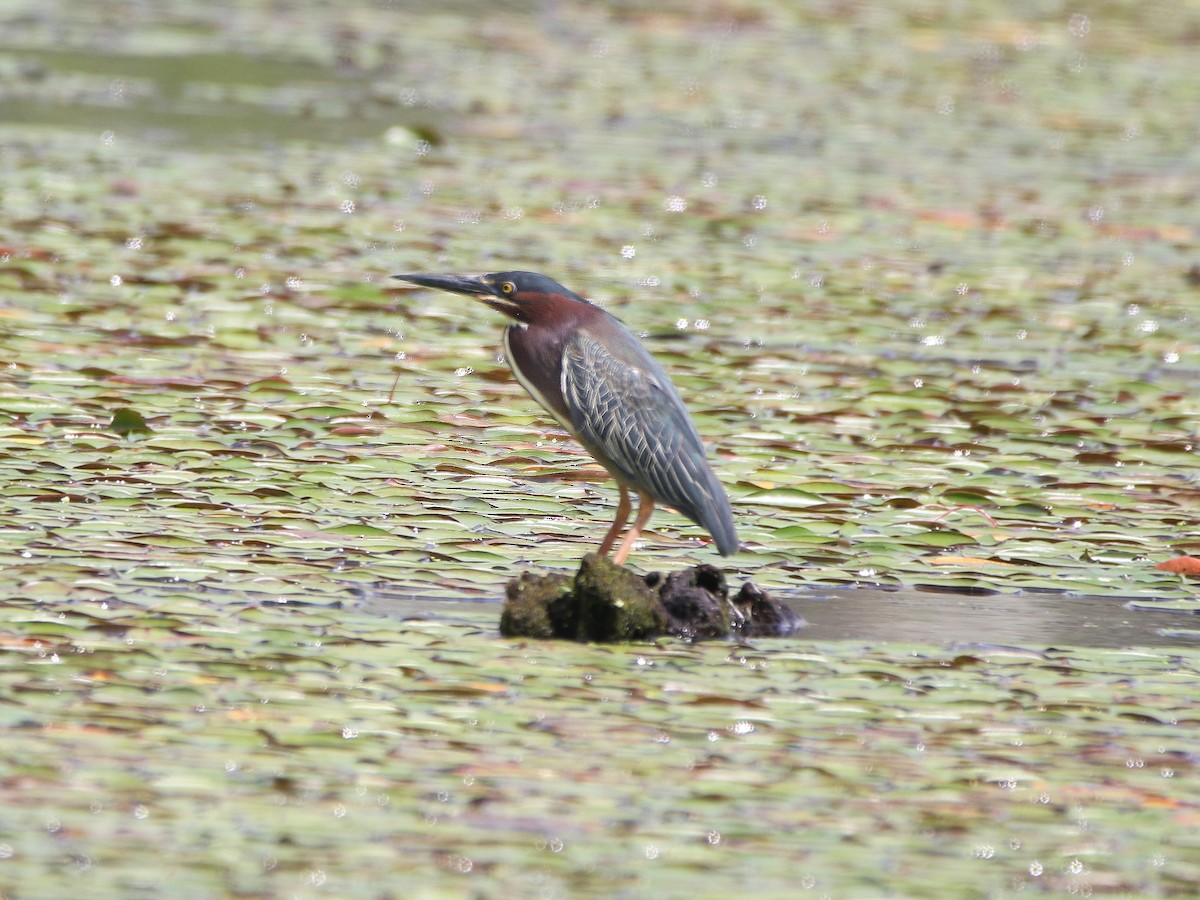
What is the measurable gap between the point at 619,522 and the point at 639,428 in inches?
10.7

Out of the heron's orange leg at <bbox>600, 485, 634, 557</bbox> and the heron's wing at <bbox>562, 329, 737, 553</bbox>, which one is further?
the heron's orange leg at <bbox>600, 485, 634, 557</bbox>

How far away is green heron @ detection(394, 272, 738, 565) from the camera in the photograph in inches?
191

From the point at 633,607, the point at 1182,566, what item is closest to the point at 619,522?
the point at 633,607

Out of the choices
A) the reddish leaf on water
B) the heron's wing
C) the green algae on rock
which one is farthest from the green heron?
the reddish leaf on water

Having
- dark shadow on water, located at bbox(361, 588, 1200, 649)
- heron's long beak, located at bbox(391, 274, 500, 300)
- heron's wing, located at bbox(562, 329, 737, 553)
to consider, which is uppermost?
heron's long beak, located at bbox(391, 274, 500, 300)

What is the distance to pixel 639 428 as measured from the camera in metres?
4.91

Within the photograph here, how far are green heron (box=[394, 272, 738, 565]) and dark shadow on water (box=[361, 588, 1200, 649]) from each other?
0.29 meters

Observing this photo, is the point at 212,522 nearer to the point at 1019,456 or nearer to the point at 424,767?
the point at 424,767

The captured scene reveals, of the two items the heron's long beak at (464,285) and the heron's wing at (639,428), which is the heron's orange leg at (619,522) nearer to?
the heron's wing at (639,428)

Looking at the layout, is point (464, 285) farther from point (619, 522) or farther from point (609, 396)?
point (619, 522)

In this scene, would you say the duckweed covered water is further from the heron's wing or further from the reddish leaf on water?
the heron's wing

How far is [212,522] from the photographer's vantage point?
5102mm

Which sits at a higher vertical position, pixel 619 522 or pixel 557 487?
Result: pixel 619 522

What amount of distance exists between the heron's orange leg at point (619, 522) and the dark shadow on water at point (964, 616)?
16.0 inches
